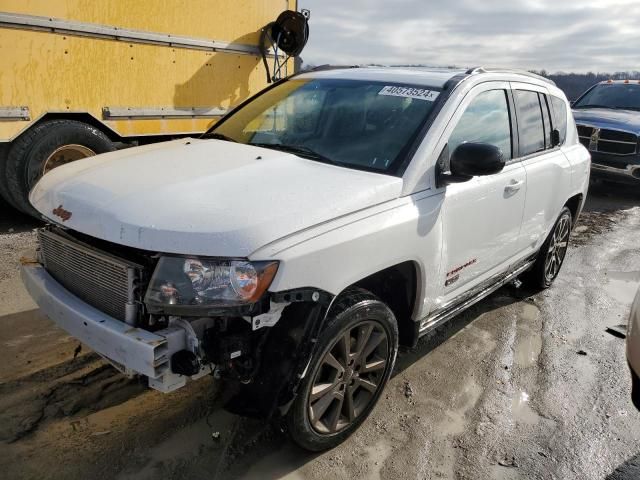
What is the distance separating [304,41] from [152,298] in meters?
5.83

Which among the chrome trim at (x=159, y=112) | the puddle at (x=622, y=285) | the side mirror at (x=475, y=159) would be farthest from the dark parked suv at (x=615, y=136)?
the side mirror at (x=475, y=159)

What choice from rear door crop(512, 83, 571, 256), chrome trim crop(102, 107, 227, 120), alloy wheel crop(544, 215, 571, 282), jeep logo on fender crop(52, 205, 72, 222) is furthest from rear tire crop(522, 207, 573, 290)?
chrome trim crop(102, 107, 227, 120)

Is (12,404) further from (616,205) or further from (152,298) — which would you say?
(616,205)

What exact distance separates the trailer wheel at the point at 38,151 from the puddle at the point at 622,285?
5.35m

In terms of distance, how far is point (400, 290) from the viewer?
121 inches

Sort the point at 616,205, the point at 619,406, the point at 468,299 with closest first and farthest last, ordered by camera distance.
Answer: the point at 619,406 → the point at 468,299 → the point at 616,205

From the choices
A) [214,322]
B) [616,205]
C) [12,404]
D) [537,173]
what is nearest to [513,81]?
[537,173]

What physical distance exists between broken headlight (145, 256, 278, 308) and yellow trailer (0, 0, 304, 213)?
→ 387cm

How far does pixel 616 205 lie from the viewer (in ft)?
30.8

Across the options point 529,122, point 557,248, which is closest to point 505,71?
point 529,122

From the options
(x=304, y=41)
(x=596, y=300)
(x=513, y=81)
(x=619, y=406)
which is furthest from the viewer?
(x=304, y=41)

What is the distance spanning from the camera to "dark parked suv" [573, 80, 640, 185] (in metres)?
9.55

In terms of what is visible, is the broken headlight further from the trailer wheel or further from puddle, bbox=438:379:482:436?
the trailer wheel

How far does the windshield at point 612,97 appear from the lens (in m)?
10.8
